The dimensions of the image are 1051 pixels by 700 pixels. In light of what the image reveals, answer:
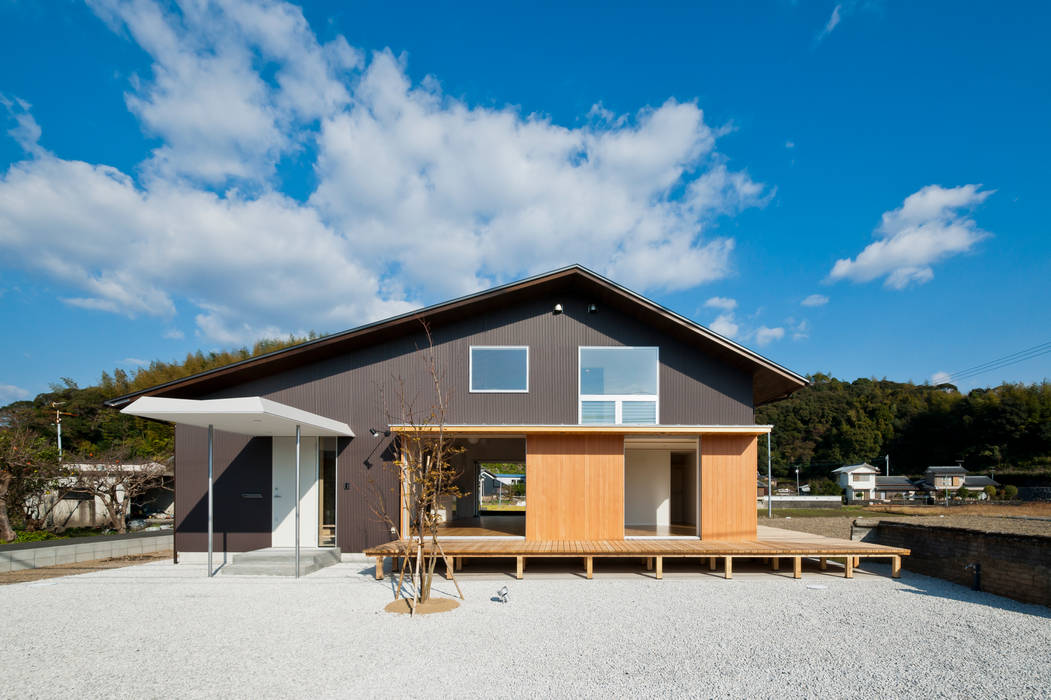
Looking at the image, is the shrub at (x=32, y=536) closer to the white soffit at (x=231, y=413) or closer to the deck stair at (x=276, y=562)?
the deck stair at (x=276, y=562)

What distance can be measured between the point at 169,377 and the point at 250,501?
19.4 metres

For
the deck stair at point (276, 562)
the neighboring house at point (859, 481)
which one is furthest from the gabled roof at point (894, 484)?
the deck stair at point (276, 562)

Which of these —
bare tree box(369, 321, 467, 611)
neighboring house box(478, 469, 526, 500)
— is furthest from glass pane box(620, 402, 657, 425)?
neighboring house box(478, 469, 526, 500)

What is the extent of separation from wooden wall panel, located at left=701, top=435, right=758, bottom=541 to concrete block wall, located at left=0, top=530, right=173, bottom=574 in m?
11.2

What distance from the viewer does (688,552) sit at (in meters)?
8.66

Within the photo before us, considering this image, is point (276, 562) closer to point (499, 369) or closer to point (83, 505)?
point (499, 369)

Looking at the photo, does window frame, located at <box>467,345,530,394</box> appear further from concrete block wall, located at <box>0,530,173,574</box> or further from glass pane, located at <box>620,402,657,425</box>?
concrete block wall, located at <box>0,530,173,574</box>

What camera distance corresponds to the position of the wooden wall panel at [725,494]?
32.7 ft

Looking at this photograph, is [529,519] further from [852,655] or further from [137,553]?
[137,553]

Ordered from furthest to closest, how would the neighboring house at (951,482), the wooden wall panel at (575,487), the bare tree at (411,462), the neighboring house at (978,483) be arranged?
the neighboring house at (951,482) < the neighboring house at (978,483) < the wooden wall panel at (575,487) < the bare tree at (411,462)

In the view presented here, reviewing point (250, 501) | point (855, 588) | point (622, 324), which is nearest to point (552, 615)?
point (855, 588)

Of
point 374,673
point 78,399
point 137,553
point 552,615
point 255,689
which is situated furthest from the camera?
point 78,399

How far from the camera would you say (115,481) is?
46.9 feet

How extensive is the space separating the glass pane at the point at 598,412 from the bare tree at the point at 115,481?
11510mm
